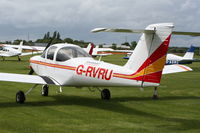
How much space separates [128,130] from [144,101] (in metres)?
4.90

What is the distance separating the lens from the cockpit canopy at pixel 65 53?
11773 mm

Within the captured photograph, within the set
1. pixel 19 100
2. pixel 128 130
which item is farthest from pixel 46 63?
pixel 128 130

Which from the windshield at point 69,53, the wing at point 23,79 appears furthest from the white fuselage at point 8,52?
the wing at point 23,79

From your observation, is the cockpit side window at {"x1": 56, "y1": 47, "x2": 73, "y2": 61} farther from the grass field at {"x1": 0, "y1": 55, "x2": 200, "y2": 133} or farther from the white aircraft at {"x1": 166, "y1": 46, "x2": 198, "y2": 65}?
the white aircraft at {"x1": 166, "y1": 46, "x2": 198, "y2": 65}

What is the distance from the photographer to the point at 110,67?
10.1 meters

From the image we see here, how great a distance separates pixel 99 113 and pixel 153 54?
233 cm

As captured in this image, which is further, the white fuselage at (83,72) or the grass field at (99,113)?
the white fuselage at (83,72)

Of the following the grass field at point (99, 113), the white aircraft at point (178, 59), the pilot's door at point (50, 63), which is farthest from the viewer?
the white aircraft at point (178, 59)

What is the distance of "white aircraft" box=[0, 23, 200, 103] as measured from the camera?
949cm

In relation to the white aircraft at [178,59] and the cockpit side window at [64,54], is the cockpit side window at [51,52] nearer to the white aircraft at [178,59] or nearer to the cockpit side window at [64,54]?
the cockpit side window at [64,54]

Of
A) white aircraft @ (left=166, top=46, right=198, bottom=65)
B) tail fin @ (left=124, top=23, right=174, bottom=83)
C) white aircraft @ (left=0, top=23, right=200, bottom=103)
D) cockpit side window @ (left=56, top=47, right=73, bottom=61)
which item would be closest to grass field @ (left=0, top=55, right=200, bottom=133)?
white aircraft @ (left=0, top=23, right=200, bottom=103)

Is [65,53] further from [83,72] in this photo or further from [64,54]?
[83,72]

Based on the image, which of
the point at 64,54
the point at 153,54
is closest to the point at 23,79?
the point at 64,54

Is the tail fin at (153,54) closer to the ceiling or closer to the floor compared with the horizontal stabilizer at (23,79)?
closer to the ceiling
